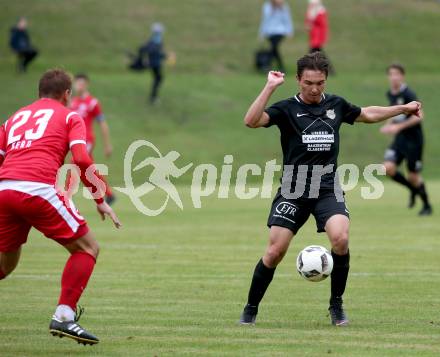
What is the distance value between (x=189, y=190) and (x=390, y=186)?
195 inches

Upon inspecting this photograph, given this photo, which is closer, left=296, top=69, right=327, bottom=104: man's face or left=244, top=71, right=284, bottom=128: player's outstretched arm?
left=244, top=71, right=284, bottom=128: player's outstretched arm

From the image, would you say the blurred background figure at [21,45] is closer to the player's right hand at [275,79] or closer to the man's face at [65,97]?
the player's right hand at [275,79]

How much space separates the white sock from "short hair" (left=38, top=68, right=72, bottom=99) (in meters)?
1.54

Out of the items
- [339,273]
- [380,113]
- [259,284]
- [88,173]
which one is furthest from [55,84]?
[380,113]

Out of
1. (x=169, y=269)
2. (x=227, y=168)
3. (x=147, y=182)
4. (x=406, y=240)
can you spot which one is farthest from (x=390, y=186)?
(x=169, y=269)

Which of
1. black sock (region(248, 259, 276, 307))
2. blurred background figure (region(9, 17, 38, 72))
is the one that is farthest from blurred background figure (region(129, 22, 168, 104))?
black sock (region(248, 259, 276, 307))

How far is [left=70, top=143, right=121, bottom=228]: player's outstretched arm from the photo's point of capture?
7.17m

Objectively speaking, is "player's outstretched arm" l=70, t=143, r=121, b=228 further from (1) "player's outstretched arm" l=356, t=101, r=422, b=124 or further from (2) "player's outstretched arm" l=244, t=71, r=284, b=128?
(1) "player's outstretched arm" l=356, t=101, r=422, b=124

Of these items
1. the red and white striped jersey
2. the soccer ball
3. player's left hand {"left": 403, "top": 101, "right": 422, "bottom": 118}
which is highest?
player's left hand {"left": 403, "top": 101, "right": 422, "bottom": 118}

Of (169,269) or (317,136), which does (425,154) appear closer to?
(169,269)

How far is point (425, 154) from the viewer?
31.3 metres

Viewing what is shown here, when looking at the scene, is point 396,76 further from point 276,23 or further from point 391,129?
point 276,23

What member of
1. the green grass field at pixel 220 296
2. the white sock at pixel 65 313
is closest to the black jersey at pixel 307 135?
the green grass field at pixel 220 296

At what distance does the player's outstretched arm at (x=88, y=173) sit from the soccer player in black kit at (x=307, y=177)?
1432mm
